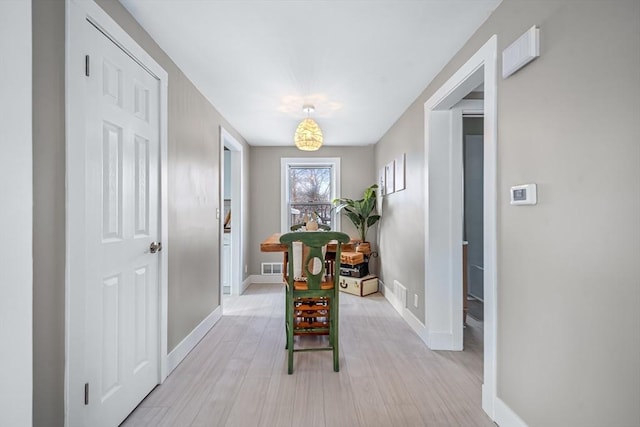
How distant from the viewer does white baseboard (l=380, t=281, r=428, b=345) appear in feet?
9.52

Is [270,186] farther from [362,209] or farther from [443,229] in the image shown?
[443,229]

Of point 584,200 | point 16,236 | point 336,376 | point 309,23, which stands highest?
point 309,23

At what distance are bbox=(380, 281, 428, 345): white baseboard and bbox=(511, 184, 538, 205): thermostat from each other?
170cm

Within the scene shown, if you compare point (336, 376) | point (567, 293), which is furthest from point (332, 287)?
point (567, 293)

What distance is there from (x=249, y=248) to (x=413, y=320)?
3.01m

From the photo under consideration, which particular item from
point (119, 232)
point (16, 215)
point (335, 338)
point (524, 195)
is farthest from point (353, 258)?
point (16, 215)

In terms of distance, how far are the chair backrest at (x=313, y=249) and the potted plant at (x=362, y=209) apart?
264 cm

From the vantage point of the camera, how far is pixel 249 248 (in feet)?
17.0

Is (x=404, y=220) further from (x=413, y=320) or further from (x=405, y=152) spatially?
(x=413, y=320)

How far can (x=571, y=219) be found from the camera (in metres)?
1.24

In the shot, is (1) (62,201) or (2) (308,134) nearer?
(1) (62,201)

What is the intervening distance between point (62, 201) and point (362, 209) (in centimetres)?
401

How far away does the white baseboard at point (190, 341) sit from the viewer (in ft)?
7.68

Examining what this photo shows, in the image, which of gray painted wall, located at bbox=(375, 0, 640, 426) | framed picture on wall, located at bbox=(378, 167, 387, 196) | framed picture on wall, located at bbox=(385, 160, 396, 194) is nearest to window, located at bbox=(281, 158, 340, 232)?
framed picture on wall, located at bbox=(378, 167, 387, 196)
